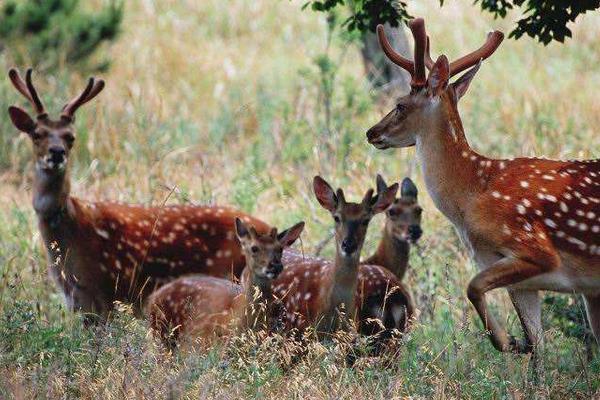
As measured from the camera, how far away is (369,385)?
640 centimetres

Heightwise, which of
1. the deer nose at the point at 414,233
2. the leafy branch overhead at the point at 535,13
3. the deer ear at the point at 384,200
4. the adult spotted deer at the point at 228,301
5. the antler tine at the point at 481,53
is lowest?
the adult spotted deer at the point at 228,301

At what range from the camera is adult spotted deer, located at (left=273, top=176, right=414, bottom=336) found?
7395mm

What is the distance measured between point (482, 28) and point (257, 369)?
14.4 meters

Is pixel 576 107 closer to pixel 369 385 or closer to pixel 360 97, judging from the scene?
pixel 360 97

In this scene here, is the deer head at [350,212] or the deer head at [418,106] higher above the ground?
the deer head at [418,106]

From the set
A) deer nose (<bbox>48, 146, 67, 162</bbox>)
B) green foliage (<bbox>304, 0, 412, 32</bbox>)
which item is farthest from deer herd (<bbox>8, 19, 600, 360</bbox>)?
green foliage (<bbox>304, 0, 412, 32</bbox>)

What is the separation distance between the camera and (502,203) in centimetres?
695

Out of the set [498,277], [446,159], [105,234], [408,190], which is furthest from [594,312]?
[105,234]

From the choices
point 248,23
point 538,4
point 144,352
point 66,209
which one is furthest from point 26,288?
point 248,23

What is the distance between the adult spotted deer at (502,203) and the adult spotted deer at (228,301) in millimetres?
895

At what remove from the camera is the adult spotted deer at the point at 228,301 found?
24.4 ft

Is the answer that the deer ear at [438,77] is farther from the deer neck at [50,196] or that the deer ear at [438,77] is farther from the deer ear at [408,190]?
the deer neck at [50,196]

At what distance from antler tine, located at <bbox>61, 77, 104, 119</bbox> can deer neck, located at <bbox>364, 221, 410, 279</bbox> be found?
2.05 metres

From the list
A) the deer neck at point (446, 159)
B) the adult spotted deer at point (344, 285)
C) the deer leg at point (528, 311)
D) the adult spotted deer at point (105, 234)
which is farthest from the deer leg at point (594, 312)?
the adult spotted deer at point (105, 234)
